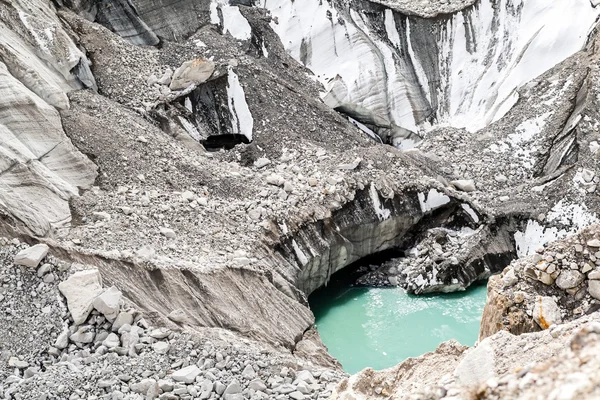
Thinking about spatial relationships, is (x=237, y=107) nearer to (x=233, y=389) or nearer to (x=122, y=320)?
(x=122, y=320)

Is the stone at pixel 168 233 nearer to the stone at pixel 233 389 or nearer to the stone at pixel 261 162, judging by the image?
the stone at pixel 261 162

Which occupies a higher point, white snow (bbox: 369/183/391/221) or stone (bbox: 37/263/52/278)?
stone (bbox: 37/263/52/278)

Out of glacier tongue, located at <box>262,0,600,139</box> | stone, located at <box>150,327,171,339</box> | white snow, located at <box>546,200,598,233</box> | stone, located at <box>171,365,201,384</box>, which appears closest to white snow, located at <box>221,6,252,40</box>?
glacier tongue, located at <box>262,0,600,139</box>

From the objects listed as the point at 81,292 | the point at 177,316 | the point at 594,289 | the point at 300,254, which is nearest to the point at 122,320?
the point at 81,292

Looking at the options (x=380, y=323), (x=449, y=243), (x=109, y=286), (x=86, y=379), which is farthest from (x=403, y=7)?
(x=86, y=379)

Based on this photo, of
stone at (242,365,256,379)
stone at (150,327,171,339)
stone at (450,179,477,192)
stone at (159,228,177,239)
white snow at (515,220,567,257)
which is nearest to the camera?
stone at (242,365,256,379)

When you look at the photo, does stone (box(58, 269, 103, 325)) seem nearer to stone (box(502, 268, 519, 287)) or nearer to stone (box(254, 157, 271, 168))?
stone (box(502, 268, 519, 287))

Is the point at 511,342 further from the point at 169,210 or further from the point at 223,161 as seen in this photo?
the point at 223,161
